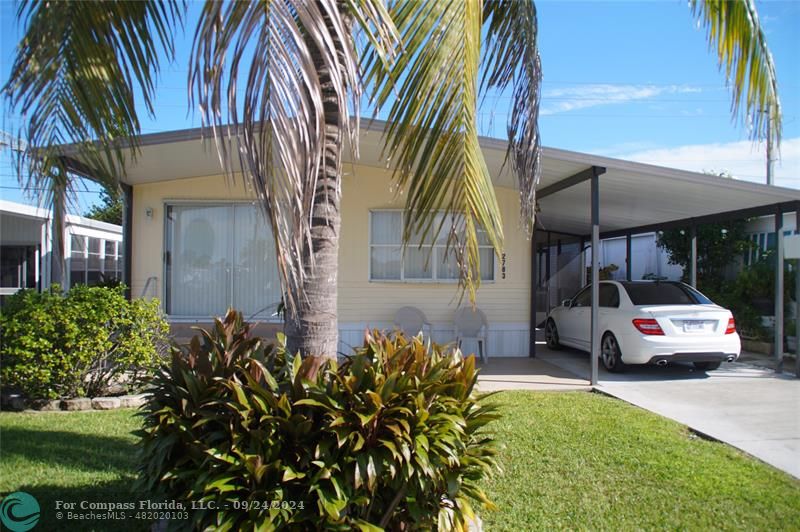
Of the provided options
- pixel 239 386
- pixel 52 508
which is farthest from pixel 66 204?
pixel 52 508

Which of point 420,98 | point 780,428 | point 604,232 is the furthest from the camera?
point 604,232

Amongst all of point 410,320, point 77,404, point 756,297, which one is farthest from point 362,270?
point 756,297

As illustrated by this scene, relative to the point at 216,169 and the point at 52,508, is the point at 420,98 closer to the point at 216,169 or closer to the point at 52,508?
the point at 52,508

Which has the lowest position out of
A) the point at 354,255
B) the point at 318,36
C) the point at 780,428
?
the point at 780,428

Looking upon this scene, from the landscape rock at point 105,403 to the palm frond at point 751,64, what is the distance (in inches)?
287

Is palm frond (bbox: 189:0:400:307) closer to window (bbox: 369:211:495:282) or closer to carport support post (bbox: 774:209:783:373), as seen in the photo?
window (bbox: 369:211:495:282)

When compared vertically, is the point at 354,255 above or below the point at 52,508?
above

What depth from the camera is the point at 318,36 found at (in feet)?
7.75

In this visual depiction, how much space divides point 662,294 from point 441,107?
291 inches

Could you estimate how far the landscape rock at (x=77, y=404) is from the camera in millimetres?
6695

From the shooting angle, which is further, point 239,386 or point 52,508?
point 52,508

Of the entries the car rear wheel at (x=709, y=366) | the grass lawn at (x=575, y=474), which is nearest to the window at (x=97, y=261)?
the grass lawn at (x=575, y=474)

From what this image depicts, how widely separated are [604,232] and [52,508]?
17.0 metres

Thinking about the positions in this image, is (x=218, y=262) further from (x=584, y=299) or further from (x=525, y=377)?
(x=584, y=299)
